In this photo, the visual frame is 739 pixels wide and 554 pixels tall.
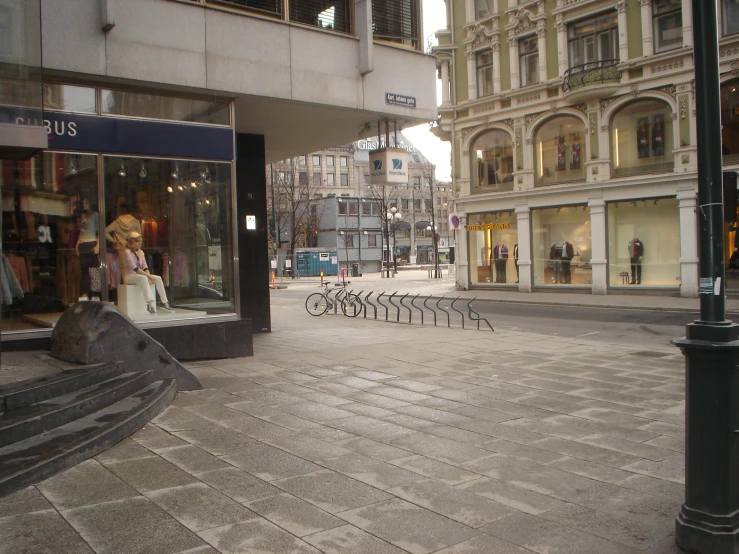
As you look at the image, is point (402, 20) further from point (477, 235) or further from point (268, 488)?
point (477, 235)

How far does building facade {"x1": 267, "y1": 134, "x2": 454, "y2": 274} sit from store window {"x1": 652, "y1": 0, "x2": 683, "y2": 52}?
25391 millimetres

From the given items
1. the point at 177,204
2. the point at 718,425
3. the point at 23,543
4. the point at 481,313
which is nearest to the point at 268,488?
the point at 23,543

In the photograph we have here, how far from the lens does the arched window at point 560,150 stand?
28.6 metres

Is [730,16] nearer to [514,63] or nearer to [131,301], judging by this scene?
[514,63]

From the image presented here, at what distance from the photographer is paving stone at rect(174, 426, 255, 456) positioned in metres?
5.86

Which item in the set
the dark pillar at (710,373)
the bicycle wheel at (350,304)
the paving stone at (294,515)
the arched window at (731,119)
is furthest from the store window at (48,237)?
the arched window at (731,119)

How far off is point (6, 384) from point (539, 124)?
2718 centimetres

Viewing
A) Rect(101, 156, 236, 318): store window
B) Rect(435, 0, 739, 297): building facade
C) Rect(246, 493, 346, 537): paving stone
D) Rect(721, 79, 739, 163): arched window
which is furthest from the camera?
Rect(435, 0, 739, 297): building facade

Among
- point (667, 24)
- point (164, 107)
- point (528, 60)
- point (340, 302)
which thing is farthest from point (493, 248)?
point (164, 107)

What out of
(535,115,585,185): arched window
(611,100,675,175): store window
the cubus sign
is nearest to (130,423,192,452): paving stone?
the cubus sign

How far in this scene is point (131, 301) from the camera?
1030 cm

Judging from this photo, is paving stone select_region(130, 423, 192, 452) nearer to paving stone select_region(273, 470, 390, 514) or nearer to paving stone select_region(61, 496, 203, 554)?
paving stone select_region(61, 496, 203, 554)

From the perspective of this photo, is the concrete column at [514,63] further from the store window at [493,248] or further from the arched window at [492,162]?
the store window at [493,248]

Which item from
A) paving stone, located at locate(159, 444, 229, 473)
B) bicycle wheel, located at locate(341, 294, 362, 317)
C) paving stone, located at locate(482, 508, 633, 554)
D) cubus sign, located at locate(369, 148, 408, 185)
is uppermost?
cubus sign, located at locate(369, 148, 408, 185)
